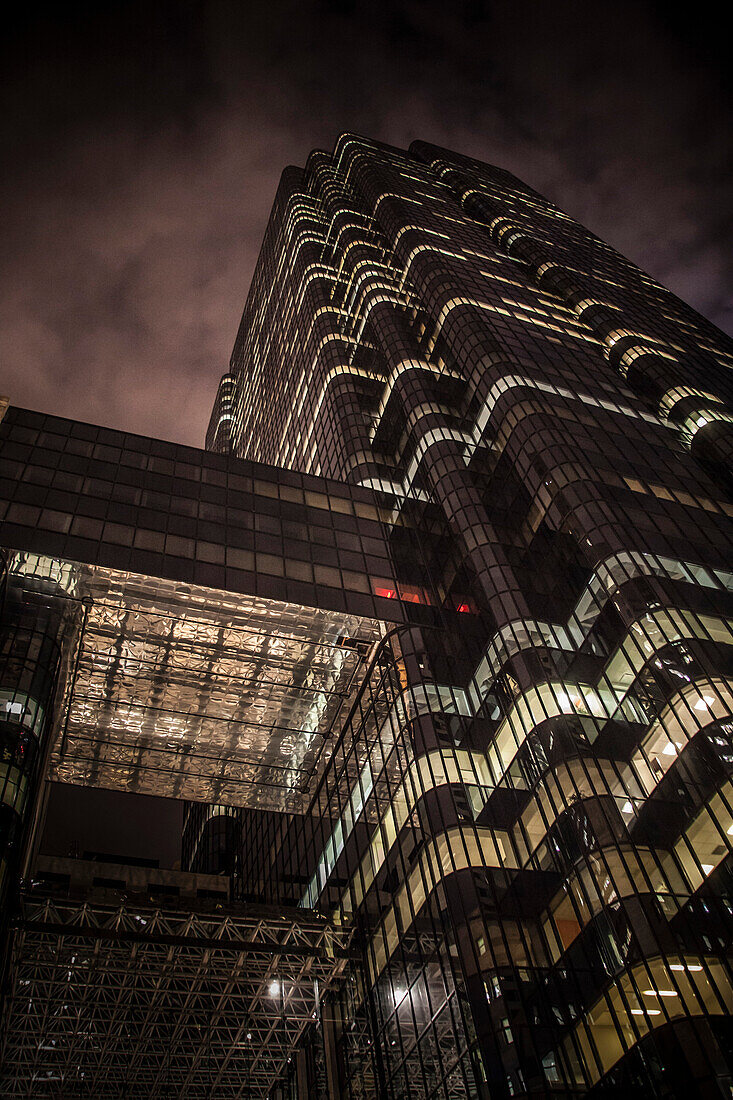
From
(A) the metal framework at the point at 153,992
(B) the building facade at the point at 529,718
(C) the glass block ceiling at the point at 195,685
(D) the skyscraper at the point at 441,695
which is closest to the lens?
(B) the building facade at the point at 529,718

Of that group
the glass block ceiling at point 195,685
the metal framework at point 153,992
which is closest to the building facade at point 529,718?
the glass block ceiling at point 195,685

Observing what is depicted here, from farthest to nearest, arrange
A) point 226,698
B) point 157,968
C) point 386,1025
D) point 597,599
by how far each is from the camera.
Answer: point 226,698
point 597,599
point 157,968
point 386,1025

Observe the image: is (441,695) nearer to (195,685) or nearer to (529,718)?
(529,718)

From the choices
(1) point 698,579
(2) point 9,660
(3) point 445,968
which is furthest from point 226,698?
(1) point 698,579

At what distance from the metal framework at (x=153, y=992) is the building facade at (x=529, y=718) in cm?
383

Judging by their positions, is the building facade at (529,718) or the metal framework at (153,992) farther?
the metal framework at (153,992)

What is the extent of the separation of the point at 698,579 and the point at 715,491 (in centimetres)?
1288

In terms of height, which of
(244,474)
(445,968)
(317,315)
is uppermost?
(317,315)

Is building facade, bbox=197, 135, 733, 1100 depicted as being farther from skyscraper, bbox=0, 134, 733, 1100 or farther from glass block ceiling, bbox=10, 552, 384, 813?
glass block ceiling, bbox=10, 552, 384, 813

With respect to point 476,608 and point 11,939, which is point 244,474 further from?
Result: point 11,939

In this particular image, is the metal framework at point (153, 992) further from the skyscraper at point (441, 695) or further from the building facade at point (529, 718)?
the building facade at point (529, 718)

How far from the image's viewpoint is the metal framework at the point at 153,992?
34.3m

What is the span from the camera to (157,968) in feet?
121

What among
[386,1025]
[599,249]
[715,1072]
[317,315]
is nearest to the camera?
[715,1072]
